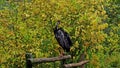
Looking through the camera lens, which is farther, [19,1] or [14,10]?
[19,1]

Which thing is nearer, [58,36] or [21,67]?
[58,36]

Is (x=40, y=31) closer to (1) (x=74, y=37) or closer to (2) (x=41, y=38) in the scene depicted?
A: (2) (x=41, y=38)

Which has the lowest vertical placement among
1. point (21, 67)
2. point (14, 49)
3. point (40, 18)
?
point (21, 67)

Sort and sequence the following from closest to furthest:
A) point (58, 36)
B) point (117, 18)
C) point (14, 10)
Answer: point (58, 36) < point (14, 10) < point (117, 18)

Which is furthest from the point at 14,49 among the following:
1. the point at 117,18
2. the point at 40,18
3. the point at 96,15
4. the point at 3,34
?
the point at 117,18

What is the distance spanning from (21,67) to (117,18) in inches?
362

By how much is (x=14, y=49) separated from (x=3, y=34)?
68cm

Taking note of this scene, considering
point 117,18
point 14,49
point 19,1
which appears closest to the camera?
point 14,49

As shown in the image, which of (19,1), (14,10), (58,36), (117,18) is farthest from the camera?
(117,18)

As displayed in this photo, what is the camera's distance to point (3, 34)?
1201 centimetres

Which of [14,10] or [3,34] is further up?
[14,10]

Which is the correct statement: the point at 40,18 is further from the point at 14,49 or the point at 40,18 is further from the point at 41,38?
the point at 14,49

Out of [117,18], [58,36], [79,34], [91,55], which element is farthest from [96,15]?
[117,18]

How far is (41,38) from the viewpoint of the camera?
1252cm
